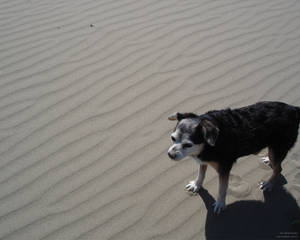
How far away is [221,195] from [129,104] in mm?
1626

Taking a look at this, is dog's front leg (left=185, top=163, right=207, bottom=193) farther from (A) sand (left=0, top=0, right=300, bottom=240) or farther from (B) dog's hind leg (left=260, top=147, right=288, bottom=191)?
(B) dog's hind leg (left=260, top=147, right=288, bottom=191)

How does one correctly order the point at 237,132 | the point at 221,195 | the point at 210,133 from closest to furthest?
the point at 210,133 < the point at 237,132 < the point at 221,195

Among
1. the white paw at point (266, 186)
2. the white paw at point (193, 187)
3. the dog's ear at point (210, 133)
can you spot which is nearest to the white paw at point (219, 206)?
the white paw at point (193, 187)

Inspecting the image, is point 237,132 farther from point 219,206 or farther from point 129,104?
point 129,104

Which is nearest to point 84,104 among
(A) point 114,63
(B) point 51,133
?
(B) point 51,133

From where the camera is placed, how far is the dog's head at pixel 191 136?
2.46 metres

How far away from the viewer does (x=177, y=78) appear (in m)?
4.23

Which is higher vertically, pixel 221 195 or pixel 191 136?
pixel 191 136

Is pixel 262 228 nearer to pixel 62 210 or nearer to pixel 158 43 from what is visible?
pixel 62 210

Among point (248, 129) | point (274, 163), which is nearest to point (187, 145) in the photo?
point (248, 129)

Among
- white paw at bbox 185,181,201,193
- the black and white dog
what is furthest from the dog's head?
white paw at bbox 185,181,201,193

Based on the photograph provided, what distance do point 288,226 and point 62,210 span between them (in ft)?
6.86

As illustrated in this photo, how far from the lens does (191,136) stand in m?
2.53

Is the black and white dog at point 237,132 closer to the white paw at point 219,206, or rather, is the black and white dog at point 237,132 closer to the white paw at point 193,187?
the white paw at point 219,206
